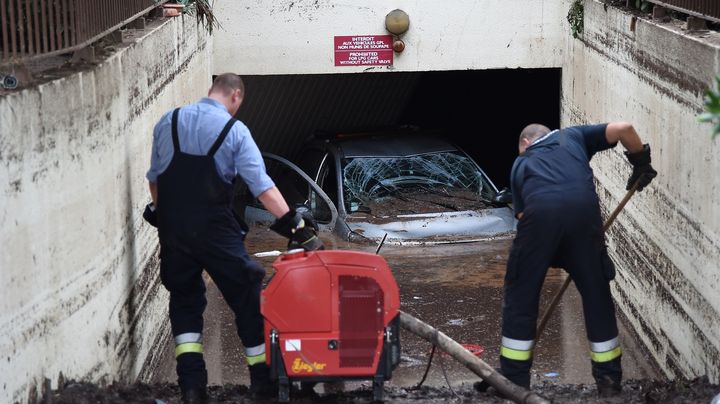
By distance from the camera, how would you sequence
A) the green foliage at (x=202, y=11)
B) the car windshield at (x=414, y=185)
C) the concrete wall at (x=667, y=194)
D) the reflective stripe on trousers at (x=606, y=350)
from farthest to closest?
the car windshield at (x=414, y=185) < the green foliage at (x=202, y=11) < the concrete wall at (x=667, y=194) < the reflective stripe on trousers at (x=606, y=350)

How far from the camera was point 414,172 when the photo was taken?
470 inches

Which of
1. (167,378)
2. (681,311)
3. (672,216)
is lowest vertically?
(167,378)

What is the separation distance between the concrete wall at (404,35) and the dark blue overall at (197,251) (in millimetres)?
6364

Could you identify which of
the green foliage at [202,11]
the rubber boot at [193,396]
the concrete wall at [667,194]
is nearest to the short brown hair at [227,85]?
the rubber boot at [193,396]

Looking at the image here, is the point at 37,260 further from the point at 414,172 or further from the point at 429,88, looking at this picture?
the point at 429,88

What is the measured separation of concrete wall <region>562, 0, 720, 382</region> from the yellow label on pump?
2.13m

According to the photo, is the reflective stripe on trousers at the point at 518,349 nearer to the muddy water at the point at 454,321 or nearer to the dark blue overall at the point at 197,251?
the muddy water at the point at 454,321

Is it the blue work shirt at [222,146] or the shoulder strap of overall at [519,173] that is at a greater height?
the blue work shirt at [222,146]

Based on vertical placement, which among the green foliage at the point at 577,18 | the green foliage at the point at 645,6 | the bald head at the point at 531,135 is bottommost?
the bald head at the point at 531,135

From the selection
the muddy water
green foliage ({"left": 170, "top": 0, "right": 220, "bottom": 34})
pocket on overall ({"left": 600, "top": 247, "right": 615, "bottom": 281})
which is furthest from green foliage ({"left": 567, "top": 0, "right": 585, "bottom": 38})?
pocket on overall ({"left": 600, "top": 247, "right": 615, "bottom": 281})

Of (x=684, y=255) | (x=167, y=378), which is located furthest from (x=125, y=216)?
(x=684, y=255)

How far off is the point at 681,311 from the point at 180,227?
10.2 ft

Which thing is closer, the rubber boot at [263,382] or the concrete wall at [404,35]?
the rubber boot at [263,382]

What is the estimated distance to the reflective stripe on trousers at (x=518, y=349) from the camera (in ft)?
19.8
